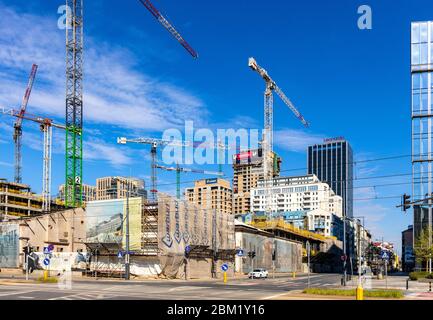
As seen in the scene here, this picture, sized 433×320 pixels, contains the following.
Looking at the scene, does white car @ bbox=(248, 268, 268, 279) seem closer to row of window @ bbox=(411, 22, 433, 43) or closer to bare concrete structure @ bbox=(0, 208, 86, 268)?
bare concrete structure @ bbox=(0, 208, 86, 268)

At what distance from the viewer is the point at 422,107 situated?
86.4m

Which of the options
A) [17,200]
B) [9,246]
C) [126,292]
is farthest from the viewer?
[17,200]

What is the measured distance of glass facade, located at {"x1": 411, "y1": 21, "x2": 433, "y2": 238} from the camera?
86.1 m

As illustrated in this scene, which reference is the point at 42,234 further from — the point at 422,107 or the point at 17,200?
the point at 17,200

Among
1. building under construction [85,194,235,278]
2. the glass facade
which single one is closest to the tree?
the glass facade

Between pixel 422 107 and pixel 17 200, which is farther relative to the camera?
pixel 17 200

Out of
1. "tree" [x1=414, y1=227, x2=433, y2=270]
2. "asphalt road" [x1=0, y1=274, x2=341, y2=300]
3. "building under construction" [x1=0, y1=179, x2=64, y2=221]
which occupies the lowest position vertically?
"tree" [x1=414, y1=227, x2=433, y2=270]

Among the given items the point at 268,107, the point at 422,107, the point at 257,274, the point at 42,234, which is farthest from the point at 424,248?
the point at 268,107

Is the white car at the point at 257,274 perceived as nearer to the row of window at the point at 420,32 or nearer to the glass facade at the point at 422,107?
the glass facade at the point at 422,107

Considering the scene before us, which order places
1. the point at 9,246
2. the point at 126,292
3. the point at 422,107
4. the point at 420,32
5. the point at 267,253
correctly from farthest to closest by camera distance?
the point at 267,253 → the point at 420,32 → the point at 422,107 → the point at 9,246 → the point at 126,292

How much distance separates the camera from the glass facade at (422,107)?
86062 mm

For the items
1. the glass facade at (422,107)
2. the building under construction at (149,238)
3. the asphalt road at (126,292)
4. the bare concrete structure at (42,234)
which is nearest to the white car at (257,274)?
the building under construction at (149,238)
